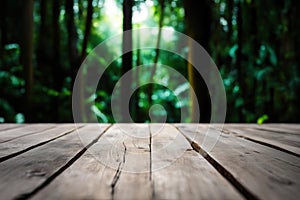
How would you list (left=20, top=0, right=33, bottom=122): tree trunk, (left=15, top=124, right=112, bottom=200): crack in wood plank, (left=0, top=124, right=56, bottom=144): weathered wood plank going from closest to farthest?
(left=15, top=124, right=112, bottom=200): crack in wood plank
(left=0, top=124, right=56, bottom=144): weathered wood plank
(left=20, top=0, right=33, bottom=122): tree trunk

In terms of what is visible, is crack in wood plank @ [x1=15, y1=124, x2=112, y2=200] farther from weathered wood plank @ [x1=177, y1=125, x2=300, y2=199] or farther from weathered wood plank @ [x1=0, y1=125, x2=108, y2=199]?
weathered wood plank @ [x1=177, y1=125, x2=300, y2=199]

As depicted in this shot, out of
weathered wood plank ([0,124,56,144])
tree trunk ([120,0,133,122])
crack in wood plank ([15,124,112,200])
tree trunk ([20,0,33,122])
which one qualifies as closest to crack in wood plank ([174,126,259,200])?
A: crack in wood plank ([15,124,112,200])

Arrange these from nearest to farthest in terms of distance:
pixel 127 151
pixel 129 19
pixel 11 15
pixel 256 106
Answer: pixel 127 151 < pixel 129 19 < pixel 256 106 < pixel 11 15

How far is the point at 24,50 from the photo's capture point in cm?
314

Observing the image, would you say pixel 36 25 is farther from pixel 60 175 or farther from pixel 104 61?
pixel 60 175

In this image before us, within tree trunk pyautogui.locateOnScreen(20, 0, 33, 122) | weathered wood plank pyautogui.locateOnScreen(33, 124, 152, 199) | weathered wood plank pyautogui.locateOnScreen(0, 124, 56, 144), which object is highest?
tree trunk pyautogui.locateOnScreen(20, 0, 33, 122)

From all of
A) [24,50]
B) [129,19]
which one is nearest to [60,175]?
[129,19]

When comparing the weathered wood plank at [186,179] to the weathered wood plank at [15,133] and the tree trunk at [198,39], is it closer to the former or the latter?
the weathered wood plank at [15,133]

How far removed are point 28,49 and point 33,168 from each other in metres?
2.68

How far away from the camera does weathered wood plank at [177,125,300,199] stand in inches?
22.1

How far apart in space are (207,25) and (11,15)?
3.20m

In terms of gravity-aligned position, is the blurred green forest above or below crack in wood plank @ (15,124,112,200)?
above

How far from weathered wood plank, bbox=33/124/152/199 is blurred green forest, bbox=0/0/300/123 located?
2.11 meters

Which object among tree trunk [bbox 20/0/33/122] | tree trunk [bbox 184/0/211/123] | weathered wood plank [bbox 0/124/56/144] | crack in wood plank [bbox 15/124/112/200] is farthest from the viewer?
tree trunk [bbox 20/0/33/122]
